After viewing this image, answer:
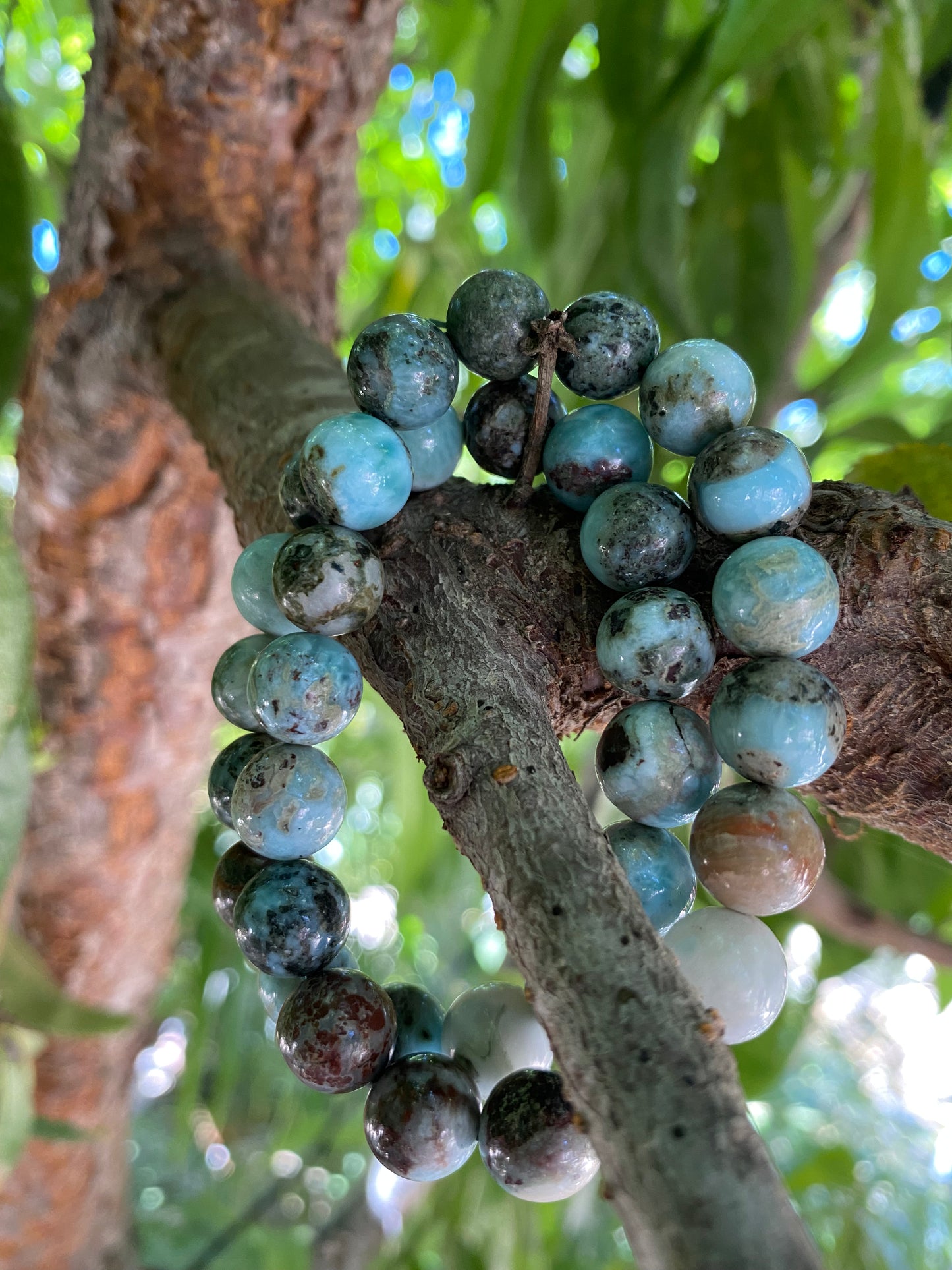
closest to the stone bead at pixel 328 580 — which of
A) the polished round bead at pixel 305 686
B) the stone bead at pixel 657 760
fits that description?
the polished round bead at pixel 305 686

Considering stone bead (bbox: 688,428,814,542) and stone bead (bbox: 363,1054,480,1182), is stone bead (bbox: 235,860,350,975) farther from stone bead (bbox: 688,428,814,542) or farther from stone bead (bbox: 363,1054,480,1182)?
stone bead (bbox: 688,428,814,542)

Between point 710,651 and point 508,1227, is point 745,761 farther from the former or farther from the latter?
point 508,1227

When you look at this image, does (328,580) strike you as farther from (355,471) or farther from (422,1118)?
(422,1118)

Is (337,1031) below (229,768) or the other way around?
below

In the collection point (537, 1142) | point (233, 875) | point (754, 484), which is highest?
point (754, 484)

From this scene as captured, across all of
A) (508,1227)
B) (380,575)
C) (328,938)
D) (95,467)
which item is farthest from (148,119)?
(508,1227)

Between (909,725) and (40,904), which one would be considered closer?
(909,725)

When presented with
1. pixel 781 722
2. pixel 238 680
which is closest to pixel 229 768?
pixel 238 680
